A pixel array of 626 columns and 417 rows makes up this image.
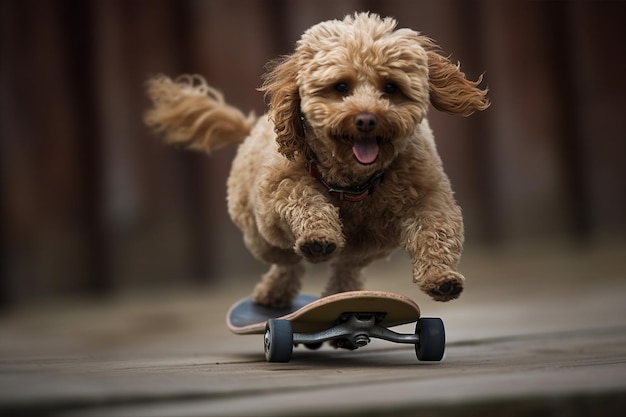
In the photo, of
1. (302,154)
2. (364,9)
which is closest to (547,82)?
(364,9)

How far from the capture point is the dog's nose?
3352 millimetres

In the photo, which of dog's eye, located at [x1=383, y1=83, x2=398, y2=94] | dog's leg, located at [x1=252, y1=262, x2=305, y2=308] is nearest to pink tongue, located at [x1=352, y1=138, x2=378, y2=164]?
dog's eye, located at [x1=383, y1=83, x2=398, y2=94]

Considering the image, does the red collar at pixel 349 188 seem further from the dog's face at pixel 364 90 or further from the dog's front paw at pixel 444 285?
the dog's front paw at pixel 444 285

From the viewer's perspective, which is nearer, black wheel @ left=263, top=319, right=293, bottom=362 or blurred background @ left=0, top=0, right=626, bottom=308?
black wheel @ left=263, top=319, right=293, bottom=362

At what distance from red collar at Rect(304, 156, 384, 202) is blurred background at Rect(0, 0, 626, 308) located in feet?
11.0

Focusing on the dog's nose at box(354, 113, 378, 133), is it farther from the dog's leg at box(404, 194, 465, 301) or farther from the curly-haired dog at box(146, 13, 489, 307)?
the dog's leg at box(404, 194, 465, 301)

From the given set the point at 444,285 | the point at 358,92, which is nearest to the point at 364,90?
the point at 358,92

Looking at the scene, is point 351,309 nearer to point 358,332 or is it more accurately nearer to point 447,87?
point 358,332

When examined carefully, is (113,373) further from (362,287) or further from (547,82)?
(547,82)

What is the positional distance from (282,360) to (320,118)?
0.86 m

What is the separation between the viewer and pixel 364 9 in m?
7.06

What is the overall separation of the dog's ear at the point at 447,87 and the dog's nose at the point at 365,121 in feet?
1.37

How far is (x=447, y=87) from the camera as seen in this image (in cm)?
372

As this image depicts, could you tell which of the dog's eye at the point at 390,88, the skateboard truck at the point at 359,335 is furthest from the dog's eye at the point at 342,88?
the skateboard truck at the point at 359,335
